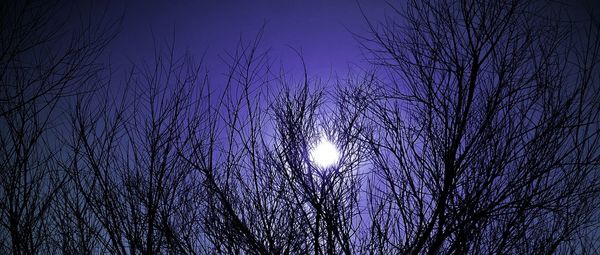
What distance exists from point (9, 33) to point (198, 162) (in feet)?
4.70

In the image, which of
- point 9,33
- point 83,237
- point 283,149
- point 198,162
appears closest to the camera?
point 9,33

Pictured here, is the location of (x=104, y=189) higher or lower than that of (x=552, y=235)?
higher

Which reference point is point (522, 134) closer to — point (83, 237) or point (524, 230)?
point (524, 230)

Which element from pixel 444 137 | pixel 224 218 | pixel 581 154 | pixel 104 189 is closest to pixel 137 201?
pixel 104 189

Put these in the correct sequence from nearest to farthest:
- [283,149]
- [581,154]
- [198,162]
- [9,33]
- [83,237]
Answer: [9,33], [581,154], [83,237], [198,162], [283,149]

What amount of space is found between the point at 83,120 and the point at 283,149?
1.49 metres

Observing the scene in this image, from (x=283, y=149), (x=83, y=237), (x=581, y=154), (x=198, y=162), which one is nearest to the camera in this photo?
(x=581, y=154)

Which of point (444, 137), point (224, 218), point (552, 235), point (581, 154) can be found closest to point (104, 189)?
point (224, 218)

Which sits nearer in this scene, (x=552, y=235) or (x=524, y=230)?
(x=524, y=230)

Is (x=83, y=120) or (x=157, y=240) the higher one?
(x=83, y=120)

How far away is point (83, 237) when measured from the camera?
111 inches

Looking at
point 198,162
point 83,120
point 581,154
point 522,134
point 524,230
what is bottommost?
point 524,230

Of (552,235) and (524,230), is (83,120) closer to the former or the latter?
(524,230)

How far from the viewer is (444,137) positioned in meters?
2.85
